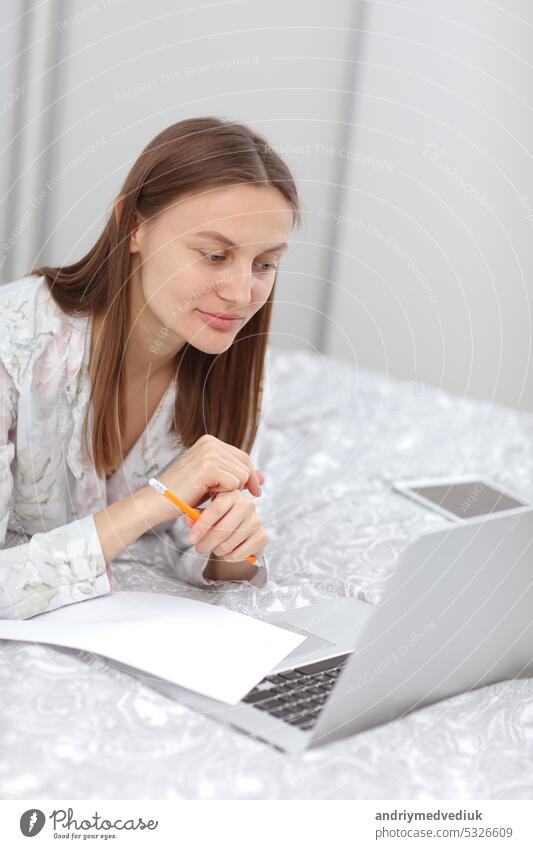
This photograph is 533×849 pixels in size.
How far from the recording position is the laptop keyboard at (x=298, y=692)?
0.65 meters

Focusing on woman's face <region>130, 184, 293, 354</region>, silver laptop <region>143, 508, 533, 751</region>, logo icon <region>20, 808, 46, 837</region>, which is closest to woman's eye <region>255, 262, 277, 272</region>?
woman's face <region>130, 184, 293, 354</region>

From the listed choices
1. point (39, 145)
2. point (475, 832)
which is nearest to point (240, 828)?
point (475, 832)

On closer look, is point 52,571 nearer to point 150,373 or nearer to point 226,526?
point 226,526

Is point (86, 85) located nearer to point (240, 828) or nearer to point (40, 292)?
point (40, 292)

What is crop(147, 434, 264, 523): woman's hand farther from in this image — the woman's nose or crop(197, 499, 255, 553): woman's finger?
the woman's nose

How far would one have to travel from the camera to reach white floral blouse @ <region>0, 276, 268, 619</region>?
85cm

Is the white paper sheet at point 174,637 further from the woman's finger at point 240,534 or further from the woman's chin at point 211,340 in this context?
the woman's chin at point 211,340

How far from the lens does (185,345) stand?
108 centimetres

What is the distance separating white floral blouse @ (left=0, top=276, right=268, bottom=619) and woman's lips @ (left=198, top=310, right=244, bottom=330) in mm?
145

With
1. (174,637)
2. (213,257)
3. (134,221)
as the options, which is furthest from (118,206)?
(174,637)

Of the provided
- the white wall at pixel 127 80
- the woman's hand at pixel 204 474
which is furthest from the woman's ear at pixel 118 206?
the white wall at pixel 127 80

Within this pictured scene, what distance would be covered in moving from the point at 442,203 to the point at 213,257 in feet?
6.08

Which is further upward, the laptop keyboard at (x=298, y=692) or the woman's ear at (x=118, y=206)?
the woman's ear at (x=118, y=206)

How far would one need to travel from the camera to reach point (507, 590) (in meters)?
0.75
